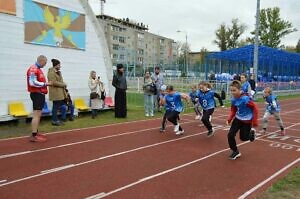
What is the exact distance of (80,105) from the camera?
14.2 m

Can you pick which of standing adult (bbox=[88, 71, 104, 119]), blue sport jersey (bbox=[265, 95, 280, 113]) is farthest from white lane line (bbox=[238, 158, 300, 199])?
standing adult (bbox=[88, 71, 104, 119])

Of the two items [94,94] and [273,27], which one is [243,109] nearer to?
[94,94]

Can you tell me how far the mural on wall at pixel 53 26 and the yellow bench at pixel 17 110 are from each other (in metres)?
2.20

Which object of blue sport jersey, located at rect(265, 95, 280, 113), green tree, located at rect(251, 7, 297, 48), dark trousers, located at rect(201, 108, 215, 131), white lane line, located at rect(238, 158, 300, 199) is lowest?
white lane line, located at rect(238, 158, 300, 199)

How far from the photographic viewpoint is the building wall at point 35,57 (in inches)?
463

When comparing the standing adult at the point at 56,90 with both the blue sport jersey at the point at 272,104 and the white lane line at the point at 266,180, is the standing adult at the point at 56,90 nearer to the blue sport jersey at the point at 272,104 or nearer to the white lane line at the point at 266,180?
the blue sport jersey at the point at 272,104

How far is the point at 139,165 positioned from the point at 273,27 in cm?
5548

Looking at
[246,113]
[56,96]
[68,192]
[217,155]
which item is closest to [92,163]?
[68,192]

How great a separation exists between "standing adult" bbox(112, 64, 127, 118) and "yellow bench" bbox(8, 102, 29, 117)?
3400 mm

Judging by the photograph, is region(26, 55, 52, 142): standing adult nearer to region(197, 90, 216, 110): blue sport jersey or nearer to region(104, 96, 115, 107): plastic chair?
region(197, 90, 216, 110): blue sport jersey

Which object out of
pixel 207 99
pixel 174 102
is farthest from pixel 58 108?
pixel 207 99

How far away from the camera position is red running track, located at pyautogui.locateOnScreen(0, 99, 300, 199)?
5555 millimetres

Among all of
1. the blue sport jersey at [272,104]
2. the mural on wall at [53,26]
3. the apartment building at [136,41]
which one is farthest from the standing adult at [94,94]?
the apartment building at [136,41]

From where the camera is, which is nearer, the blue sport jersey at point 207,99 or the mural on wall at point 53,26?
the blue sport jersey at point 207,99
